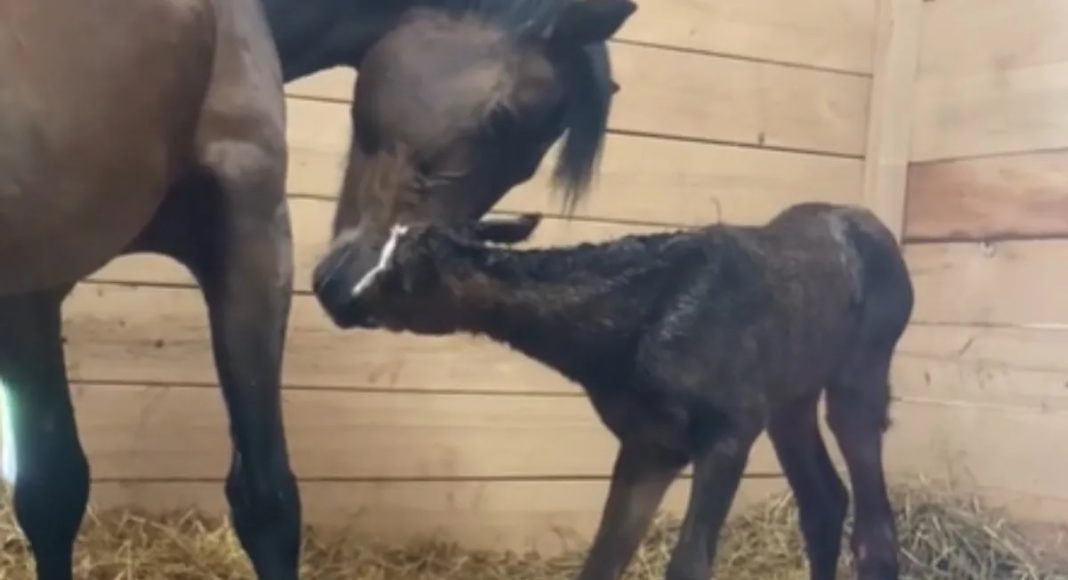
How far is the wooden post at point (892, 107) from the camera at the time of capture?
2.06 metres

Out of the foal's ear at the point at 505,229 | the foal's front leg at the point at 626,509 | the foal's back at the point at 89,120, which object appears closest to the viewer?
the foal's back at the point at 89,120

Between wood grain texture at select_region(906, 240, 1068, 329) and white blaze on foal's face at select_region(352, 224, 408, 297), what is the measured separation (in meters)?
1.07

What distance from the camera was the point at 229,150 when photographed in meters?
1.09

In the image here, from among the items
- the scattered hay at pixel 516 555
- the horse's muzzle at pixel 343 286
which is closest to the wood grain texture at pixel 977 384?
the scattered hay at pixel 516 555

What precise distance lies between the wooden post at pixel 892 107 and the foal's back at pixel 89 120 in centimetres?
124

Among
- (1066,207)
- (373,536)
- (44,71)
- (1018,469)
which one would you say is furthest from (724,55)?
(44,71)

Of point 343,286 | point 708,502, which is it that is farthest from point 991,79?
point 343,286

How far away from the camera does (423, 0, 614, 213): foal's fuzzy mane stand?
121cm

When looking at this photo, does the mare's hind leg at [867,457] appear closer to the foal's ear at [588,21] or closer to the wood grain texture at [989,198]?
the foal's ear at [588,21]

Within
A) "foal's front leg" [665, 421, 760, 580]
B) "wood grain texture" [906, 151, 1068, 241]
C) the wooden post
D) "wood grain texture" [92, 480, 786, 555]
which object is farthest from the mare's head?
the wooden post

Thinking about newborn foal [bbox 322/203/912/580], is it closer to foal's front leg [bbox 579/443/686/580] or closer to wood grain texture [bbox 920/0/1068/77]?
foal's front leg [bbox 579/443/686/580]

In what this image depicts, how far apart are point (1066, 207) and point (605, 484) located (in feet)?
2.32

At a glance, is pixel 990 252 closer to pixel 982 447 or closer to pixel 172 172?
pixel 982 447

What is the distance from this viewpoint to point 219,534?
1646 mm
